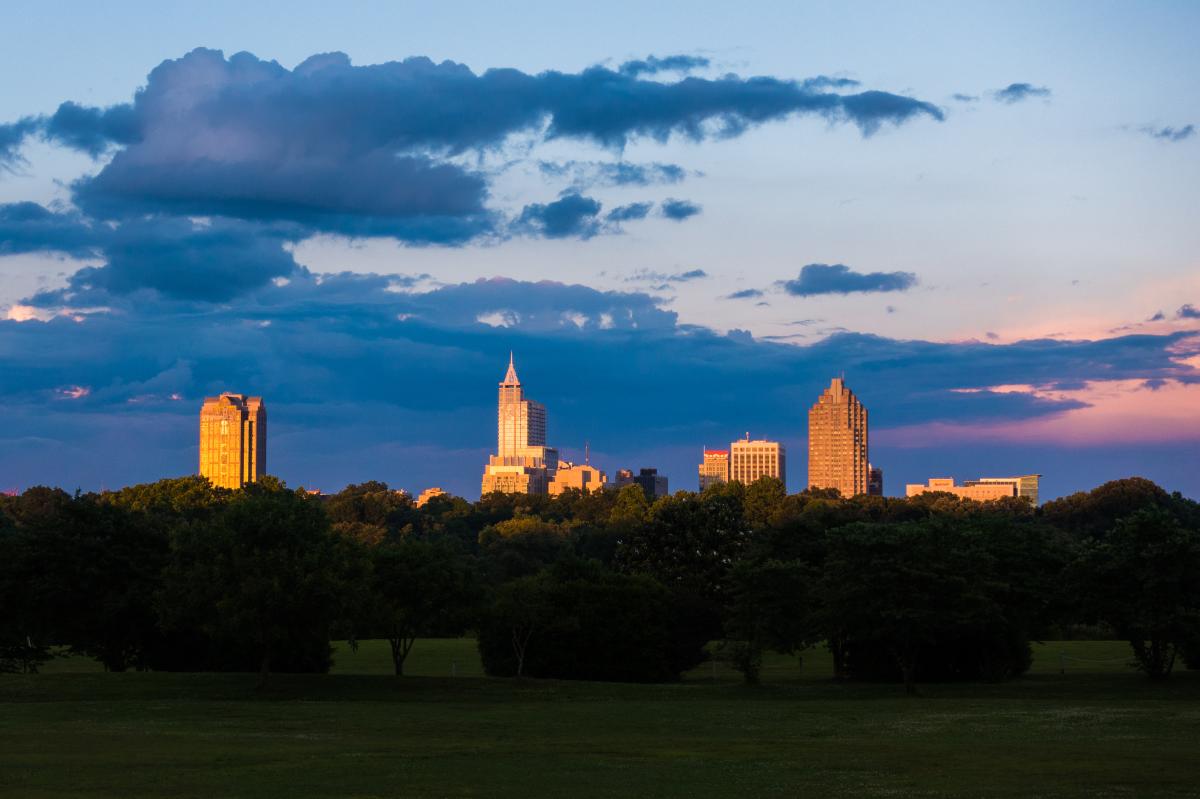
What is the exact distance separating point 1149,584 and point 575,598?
2906 cm

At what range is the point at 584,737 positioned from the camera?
43688mm

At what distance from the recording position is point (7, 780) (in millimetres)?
32594

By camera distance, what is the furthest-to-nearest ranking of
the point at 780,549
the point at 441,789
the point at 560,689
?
the point at 780,549, the point at 560,689, the point at 441,789

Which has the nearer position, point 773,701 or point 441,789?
point 441,789

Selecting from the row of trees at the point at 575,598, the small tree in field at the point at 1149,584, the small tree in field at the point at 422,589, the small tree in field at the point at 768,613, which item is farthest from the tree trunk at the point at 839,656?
the small tree in field at the point at 422,589

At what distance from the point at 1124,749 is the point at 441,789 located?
19.3m

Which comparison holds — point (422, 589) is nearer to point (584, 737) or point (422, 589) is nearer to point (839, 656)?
point (839, 656)

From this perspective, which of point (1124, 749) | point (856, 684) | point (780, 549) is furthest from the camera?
point (780, 549)

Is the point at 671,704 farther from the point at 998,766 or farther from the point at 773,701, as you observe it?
the point at 998,766

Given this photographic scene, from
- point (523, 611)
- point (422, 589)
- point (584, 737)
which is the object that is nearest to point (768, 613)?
point (523, 611)

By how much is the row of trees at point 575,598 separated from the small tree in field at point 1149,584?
10cm

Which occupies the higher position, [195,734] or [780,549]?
[780,549]

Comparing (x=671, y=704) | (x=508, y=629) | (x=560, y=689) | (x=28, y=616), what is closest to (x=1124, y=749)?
(x=671, y=704)

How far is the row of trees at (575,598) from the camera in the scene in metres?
62.9
